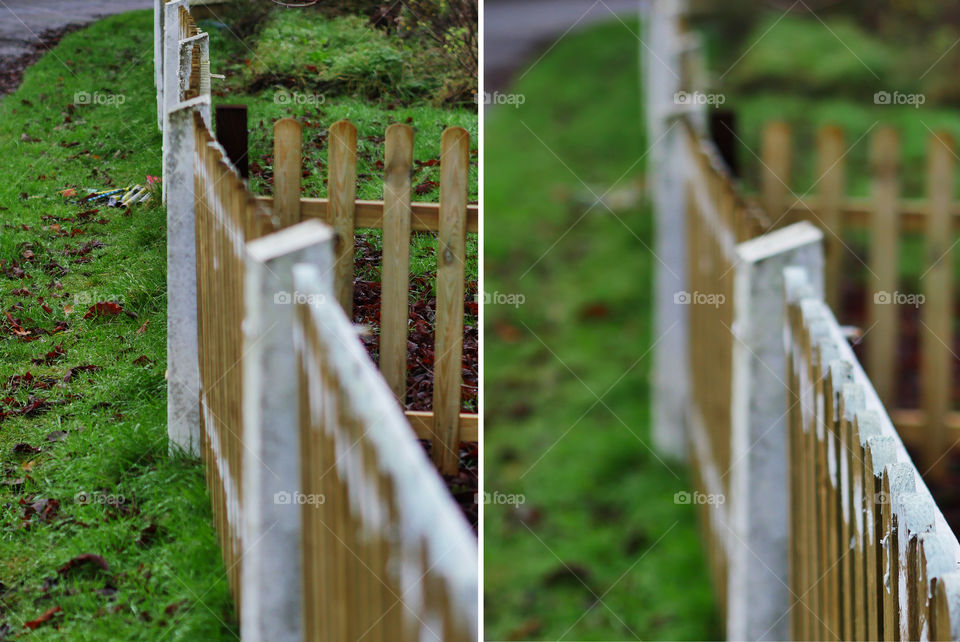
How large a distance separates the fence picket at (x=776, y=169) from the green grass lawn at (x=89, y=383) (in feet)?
5.92

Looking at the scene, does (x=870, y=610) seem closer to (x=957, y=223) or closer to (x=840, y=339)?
(x=840, y=339)

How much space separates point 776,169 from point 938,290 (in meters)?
0.55

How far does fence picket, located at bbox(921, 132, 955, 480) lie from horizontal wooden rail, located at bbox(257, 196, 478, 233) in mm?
1384

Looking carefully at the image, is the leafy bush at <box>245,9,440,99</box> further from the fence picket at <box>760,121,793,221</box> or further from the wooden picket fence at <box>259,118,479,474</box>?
the fence picket at <box>760,121,793,221</box>

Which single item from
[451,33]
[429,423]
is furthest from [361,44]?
[429,423]

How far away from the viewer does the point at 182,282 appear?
1.94 metres

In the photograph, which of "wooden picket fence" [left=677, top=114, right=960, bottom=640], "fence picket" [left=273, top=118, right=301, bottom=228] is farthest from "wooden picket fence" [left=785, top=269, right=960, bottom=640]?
"fence picket" [left=273, top=118, right=301, bottom=228]

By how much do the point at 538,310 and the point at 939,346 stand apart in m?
1.83

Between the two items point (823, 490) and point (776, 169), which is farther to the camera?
point (776, 169)

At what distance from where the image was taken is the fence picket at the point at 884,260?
108 inches

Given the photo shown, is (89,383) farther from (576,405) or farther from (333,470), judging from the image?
(576,405)

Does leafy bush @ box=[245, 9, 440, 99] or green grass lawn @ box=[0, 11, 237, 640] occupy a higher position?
leafy bush @ box=[245, 9, 440, 99]

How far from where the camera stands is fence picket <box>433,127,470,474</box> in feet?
6.66

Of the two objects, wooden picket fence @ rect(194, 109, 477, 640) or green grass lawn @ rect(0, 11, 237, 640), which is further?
green grass lawn @ rect(0, 11, 237, 640)
